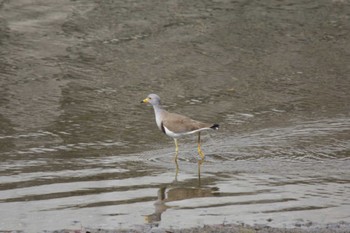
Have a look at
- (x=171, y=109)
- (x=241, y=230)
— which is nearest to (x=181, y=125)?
(x=171, y=109)

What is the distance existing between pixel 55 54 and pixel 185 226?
929cm

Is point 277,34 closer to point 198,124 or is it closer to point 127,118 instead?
point 127,118

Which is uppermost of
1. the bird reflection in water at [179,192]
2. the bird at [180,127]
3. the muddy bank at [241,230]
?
the bird at [180,127]

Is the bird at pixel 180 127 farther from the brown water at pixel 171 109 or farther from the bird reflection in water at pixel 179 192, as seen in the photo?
the bird reflection in water at pixel 179 192

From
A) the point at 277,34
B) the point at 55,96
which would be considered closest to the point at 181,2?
the point at 277,34

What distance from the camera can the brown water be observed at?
32.3 feet

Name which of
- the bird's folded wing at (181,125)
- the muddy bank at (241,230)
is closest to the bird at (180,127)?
the bird's folded wing at (181,125)

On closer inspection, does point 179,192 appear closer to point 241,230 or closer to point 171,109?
point 241,230

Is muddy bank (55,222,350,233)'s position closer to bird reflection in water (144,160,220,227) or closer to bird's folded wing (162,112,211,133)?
bird reflection in water (144,160,220,227)

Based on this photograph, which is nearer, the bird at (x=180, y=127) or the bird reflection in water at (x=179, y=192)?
the bird reflection in water at (x=179, y=192)

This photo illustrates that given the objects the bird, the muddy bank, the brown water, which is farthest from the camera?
the bird

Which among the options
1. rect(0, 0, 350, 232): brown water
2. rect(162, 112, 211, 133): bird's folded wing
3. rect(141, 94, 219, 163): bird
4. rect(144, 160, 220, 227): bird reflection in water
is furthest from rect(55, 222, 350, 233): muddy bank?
rect(162, 112, 211, 133): bird's folded wing

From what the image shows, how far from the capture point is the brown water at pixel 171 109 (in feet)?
32.3

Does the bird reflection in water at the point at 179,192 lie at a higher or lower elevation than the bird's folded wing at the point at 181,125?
lower
